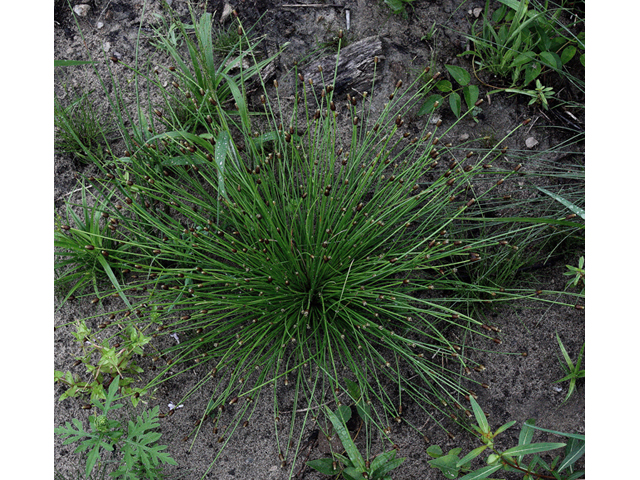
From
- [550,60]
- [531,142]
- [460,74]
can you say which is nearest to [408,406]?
[531,142]

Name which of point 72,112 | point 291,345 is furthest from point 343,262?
point 72,112

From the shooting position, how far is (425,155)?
5.33 feet

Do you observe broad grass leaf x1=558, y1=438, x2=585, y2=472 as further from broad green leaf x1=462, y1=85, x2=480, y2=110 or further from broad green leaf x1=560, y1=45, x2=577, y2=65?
broad green leaf x1=560, y1=45, x2=577, y2=65

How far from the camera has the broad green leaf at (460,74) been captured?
5.72 ft

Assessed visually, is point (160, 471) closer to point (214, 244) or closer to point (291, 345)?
point (291, 345)

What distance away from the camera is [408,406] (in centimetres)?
166

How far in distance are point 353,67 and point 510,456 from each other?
1.43 meters

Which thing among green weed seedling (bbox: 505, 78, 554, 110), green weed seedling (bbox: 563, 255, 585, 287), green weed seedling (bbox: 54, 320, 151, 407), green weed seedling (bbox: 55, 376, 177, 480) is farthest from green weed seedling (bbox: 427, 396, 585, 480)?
green weed seedling (bbox: 505, 78, 554, 110)

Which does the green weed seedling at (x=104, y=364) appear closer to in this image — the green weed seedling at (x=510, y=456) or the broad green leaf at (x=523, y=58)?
the green weed seedling at (x=510, y=456)

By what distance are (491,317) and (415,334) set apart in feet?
0.94

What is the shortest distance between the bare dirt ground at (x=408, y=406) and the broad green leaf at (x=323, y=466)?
0.30 ft

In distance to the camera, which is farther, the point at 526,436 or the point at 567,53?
the point at 567,53

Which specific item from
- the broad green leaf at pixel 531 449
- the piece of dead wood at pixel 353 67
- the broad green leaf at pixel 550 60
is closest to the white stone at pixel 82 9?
the piece of dead wood at pixel 353 67

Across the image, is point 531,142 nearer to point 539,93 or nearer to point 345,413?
point 539,93
